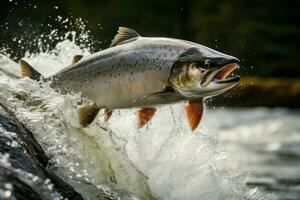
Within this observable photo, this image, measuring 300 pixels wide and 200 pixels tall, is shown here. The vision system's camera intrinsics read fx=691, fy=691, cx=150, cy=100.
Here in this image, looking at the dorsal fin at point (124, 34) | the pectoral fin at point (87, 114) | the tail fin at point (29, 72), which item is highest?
the dorsal fin at point (124, 34)

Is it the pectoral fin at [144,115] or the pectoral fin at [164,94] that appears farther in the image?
the pectoral fin at [144,115]

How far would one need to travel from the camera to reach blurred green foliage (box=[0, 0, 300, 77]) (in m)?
29.3

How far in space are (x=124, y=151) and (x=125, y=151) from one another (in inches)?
2.5

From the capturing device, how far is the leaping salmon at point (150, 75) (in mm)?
3906

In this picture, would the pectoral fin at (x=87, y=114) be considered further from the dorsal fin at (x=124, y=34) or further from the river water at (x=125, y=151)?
the dorsal fin at (x=124, y=34)

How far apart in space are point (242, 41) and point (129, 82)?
2957 cm

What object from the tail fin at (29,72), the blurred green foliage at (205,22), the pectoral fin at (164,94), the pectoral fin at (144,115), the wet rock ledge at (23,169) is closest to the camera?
the wet rock ledge at (23,169)

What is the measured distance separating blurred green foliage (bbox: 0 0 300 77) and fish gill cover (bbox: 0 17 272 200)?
59.5 feet

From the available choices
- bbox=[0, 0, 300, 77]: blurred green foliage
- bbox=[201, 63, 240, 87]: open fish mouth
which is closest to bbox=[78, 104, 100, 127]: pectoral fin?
bbox=[201, 63, 240, 87]: open fish mouth

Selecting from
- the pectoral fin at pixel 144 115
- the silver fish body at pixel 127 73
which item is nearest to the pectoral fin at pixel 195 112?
the silver fish body at pixel 127 73

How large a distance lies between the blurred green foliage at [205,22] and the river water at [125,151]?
702 inches

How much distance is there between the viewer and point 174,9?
4081 centimetres

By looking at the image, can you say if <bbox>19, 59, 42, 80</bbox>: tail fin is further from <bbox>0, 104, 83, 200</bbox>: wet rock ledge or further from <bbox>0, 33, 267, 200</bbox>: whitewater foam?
<bbox>0, 104, 83, 200</bbox>: wet rock ledge

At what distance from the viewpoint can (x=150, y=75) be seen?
400 cm
